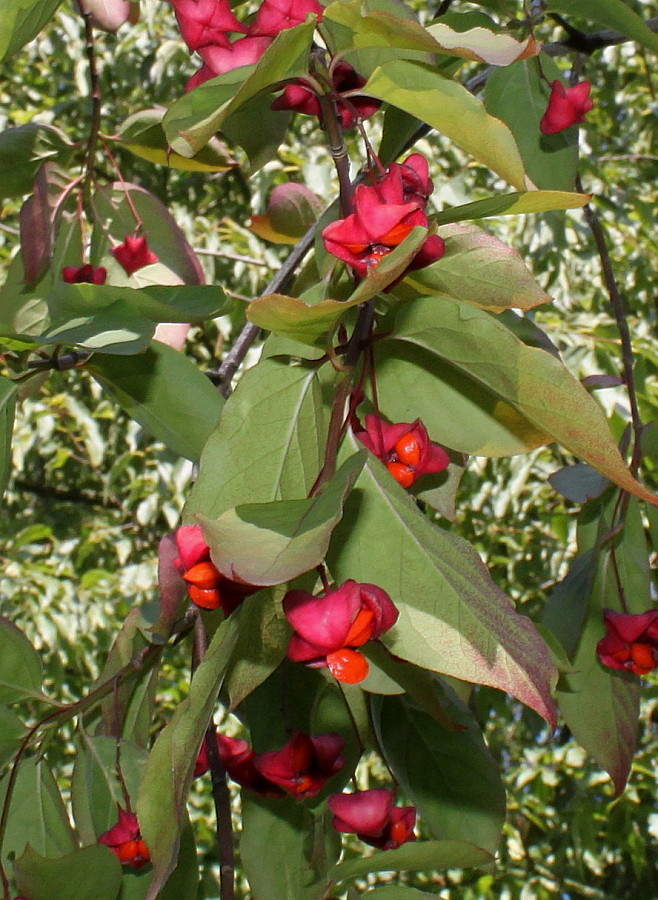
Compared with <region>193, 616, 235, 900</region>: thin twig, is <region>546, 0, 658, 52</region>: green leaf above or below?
above

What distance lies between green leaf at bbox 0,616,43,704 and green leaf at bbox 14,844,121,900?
19cm

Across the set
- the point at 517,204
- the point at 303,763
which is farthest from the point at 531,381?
the point at 303,763

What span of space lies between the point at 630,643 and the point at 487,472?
176 cm

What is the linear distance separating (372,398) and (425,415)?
0.03 metres

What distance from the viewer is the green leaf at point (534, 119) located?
2.21ft

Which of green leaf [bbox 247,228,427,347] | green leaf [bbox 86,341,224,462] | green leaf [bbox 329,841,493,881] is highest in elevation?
green leaf [bbox 247,228,427,347]

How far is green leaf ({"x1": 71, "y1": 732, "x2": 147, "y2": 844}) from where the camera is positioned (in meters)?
0.66

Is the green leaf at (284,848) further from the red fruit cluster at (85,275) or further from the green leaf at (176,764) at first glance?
the red fruit cluster at (85,275)

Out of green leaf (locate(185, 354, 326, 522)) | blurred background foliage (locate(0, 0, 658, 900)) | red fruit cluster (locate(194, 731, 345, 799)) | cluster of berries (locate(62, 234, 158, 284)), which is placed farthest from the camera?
blurred background foliage (locate(0, 0, 658, 900))

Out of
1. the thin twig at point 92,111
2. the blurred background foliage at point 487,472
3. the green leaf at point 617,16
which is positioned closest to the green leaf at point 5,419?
the thin twig at point 92,111

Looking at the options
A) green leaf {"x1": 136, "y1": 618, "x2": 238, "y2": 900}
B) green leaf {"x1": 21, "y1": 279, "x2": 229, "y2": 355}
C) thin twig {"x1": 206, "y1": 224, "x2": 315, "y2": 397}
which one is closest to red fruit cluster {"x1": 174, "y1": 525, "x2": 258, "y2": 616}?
green leaf {"x1": 136, "y1": 618, "x2": 238, "y2": 900}

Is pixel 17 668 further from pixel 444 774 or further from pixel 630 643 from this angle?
pixel 630 643

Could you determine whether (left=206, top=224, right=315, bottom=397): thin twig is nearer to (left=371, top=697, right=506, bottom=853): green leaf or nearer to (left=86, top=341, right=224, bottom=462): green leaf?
(left=86, top=341, right=224, bottom=462): green leaf

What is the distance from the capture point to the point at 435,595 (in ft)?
1.35
